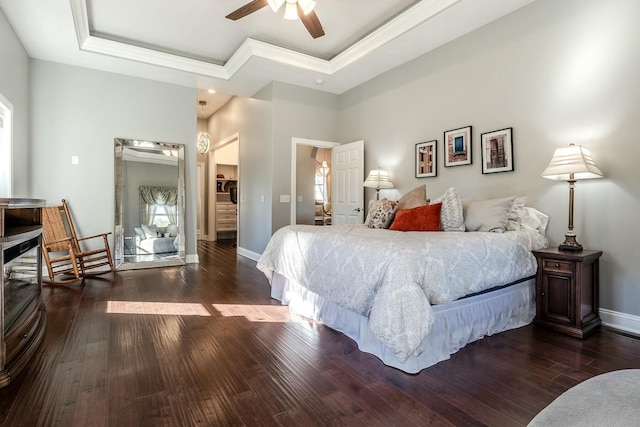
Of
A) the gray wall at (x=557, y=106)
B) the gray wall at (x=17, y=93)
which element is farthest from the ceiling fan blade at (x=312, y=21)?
the gray wall at (x=17, y=93)

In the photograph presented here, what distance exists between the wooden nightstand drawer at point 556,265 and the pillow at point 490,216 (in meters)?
0.40

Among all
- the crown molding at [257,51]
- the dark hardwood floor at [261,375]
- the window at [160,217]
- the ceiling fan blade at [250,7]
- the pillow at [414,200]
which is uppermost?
the crown molding at [257,51]

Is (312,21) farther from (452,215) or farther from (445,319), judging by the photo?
(445,319)

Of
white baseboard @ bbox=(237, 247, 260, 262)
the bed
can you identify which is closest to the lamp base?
the bed

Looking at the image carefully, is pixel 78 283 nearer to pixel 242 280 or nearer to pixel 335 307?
pixel 242 280

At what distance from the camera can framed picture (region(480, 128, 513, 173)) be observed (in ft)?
10.8

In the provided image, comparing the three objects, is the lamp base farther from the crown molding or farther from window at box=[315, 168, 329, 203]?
window at box=[315, 168, 329, 203]

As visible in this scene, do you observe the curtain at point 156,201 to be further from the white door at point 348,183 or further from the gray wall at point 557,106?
the gray wall at point 557,106

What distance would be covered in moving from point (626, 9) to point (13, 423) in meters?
4.58

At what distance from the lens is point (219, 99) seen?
22.7 ft

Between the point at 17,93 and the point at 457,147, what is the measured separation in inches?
198

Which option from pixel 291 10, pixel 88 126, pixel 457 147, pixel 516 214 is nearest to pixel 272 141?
pixel 291 10

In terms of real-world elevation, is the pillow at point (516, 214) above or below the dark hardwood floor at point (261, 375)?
above

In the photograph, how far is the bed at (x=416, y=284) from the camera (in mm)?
1844
